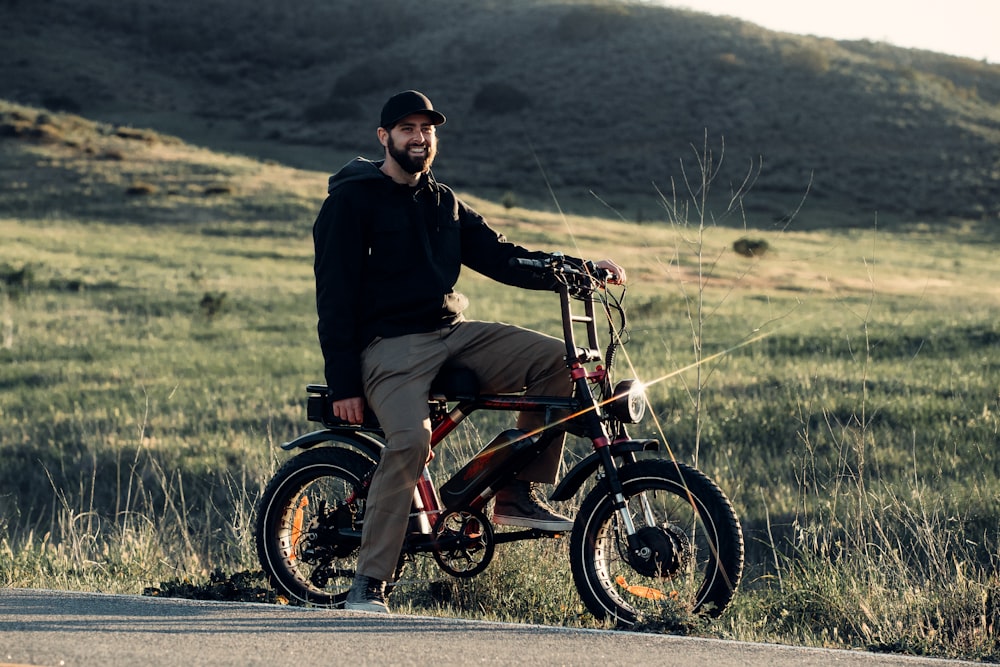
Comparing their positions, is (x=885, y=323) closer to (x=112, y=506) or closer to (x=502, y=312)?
(x=502, y=312)

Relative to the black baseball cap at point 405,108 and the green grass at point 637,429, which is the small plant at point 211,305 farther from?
the black baseball cap at point 405,108

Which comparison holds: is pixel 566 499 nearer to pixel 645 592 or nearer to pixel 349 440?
pixel 645 592

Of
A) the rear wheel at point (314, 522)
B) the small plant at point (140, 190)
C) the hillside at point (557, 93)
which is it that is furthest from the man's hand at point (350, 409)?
the hillside at point (557, 93)

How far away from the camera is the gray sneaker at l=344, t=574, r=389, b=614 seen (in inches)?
222

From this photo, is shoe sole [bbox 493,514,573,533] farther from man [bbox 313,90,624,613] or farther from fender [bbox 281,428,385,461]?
fender [bbox 281,428,385,461]

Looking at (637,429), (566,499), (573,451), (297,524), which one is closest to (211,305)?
(637,429)

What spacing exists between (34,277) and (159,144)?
2962 cm

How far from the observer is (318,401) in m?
5.98

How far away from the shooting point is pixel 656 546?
531cm

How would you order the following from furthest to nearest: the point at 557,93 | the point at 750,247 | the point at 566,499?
the point at 557,93 < the point at 750,247 < the point at 566,499

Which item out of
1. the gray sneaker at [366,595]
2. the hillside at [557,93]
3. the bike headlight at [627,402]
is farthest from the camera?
the hillside at [557,93]

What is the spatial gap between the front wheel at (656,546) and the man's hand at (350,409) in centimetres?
111

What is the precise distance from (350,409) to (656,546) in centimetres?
151

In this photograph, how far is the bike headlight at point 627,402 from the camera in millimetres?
5461
